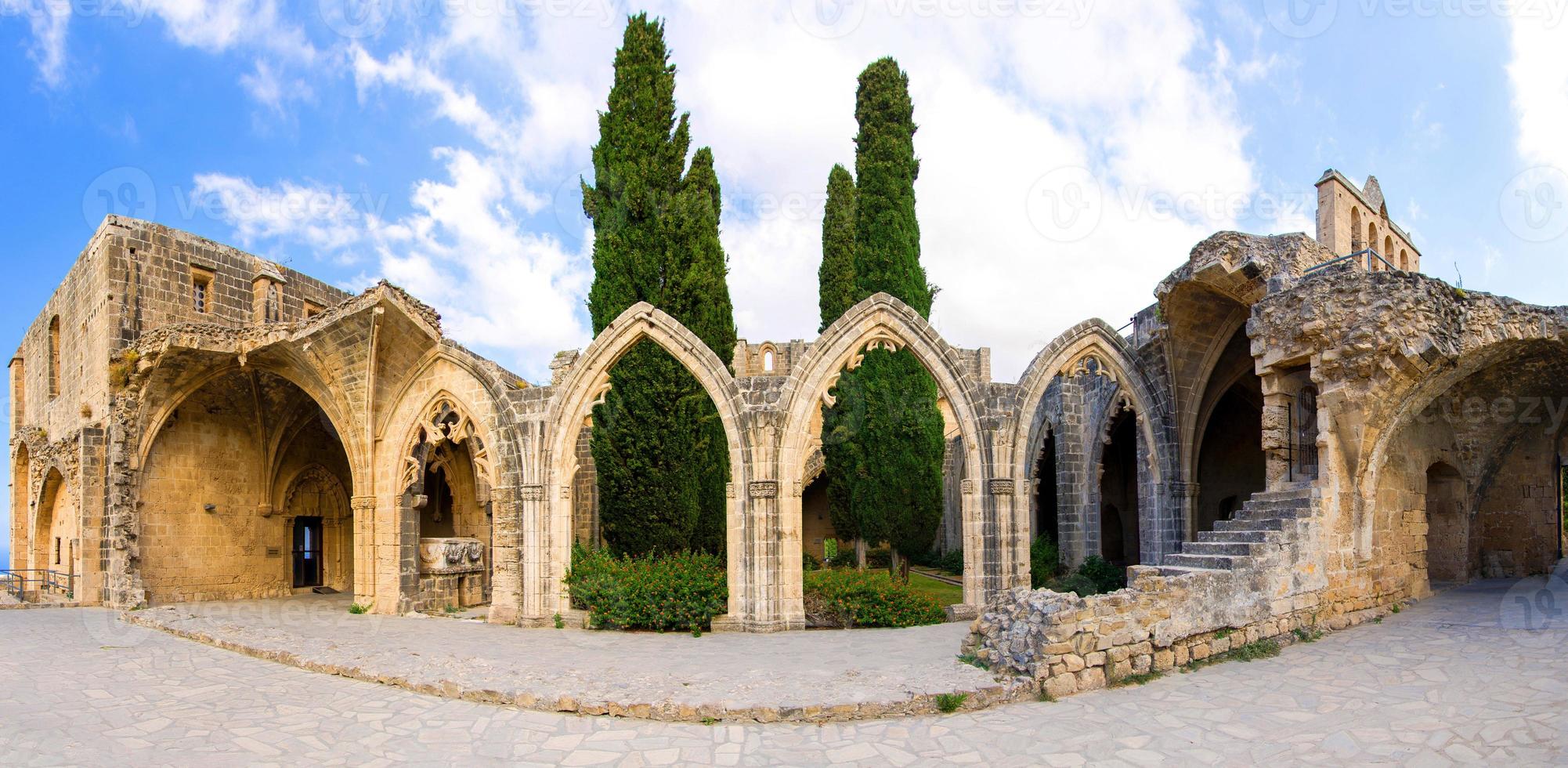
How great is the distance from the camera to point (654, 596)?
11.8 meters

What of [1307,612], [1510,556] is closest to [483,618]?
[1307,612]

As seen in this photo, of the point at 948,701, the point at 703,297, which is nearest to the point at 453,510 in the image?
the point at 703,297

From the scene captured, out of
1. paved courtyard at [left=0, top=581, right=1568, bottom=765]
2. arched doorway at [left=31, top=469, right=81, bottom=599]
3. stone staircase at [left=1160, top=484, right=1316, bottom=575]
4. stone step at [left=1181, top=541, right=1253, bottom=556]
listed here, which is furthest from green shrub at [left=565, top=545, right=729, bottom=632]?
arched doorway at [left=31, top=469, right=81, bottom=599]

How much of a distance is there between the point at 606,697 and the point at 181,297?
13.7 metres

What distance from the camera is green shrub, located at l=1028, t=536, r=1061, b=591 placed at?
50.1 feet

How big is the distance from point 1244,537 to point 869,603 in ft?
14.9

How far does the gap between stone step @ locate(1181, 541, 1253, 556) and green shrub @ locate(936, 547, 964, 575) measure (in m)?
11.8

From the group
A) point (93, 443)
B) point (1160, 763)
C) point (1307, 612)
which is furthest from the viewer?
Result: point (93, 443)

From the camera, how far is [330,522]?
63.3 ft

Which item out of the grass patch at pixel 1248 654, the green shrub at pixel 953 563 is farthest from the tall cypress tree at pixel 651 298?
the green shrub at pixel 953 563

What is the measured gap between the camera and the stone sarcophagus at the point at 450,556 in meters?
14.6

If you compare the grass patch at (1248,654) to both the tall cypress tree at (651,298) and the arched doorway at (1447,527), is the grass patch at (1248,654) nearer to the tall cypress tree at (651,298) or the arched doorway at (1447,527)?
the arched doorway at (1447,527)

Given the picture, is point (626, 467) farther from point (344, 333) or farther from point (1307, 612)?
point (1307, 612)

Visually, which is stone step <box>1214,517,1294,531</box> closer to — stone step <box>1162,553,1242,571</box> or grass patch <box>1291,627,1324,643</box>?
stone step <box>1162,553,1242,571</box>
